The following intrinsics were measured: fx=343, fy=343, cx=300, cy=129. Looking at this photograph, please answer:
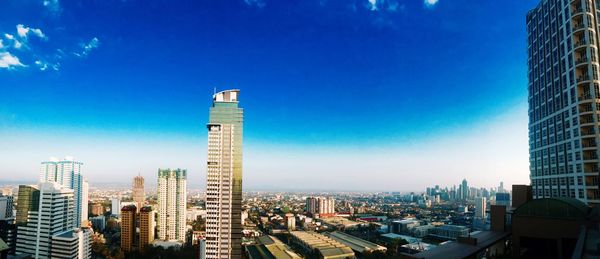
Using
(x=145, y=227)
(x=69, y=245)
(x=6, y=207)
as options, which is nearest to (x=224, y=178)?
(x=69, y=245)

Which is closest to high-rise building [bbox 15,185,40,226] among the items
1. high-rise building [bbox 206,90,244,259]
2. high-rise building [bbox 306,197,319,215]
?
high-rise building [bbox 206,90,244,259]

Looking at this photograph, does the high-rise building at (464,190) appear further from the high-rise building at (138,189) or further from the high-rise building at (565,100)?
the high-rise building at (565,100)

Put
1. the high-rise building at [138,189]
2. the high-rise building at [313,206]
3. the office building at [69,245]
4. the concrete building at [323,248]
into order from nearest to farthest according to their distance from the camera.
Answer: the office building at [69,245] → the concrete building at [323,248] → the high-rise building at [138,189] → the high-rise building at [313,206]

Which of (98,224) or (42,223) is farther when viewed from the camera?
(98,224)

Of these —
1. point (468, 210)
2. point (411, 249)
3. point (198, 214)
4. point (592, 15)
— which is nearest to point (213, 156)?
point (411, 249)

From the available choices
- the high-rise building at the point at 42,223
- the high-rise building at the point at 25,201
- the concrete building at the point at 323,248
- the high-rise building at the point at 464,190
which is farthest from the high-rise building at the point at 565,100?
the high-rise building at the point at 464,190

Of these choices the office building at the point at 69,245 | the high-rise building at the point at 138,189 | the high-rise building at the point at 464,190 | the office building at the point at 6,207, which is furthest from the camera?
the high-rise building at the point at 464,190

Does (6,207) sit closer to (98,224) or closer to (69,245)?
(98,224)

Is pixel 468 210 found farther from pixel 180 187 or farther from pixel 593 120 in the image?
pixel 593 120
